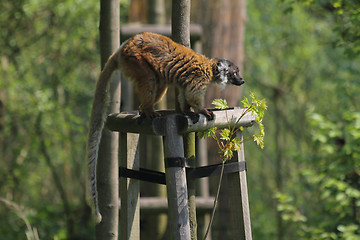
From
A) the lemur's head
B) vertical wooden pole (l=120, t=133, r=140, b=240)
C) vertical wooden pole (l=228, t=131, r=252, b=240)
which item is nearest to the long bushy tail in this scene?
vertical wooden pole (l=120, t=133, r=140, b=240)

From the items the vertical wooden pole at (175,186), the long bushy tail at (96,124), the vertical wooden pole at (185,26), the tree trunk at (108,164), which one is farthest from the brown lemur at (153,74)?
the tree trunk at (108,164)

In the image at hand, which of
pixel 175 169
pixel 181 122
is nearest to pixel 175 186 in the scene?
pixel 175 169

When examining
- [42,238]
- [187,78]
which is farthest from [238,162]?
[42,238]

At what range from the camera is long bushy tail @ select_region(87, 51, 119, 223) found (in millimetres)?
3281

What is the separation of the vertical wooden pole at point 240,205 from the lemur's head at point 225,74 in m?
0.49

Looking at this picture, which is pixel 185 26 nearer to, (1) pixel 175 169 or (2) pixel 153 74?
(2) pixel 153 74

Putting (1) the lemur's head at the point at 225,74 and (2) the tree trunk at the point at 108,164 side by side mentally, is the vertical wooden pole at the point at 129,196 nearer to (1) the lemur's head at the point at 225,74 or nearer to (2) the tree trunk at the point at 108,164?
(2) the tree trunk at the point at 108,164

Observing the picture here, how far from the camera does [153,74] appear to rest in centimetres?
345

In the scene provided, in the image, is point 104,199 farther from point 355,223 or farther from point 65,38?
point 65,38

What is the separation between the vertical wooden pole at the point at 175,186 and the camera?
291 cm

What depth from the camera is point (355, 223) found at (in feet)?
17.6

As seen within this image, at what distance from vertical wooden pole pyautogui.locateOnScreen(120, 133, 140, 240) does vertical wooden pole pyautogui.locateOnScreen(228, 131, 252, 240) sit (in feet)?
2.24

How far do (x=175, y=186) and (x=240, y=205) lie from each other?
0.64 m

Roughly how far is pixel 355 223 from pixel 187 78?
303 centimetres
